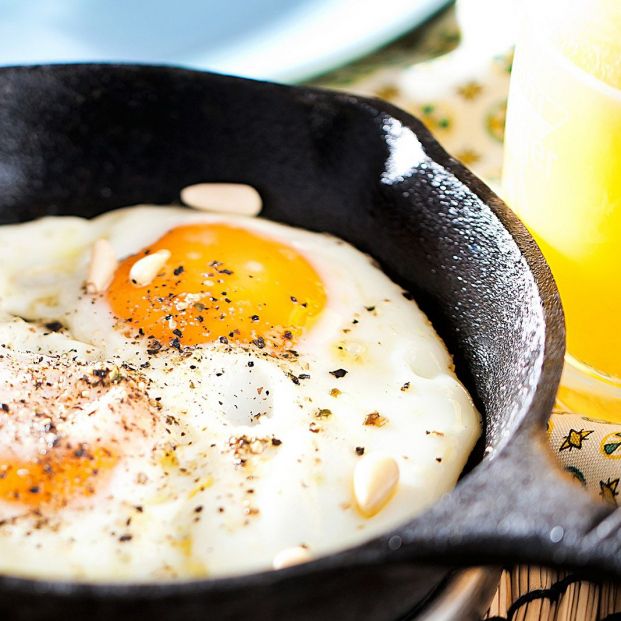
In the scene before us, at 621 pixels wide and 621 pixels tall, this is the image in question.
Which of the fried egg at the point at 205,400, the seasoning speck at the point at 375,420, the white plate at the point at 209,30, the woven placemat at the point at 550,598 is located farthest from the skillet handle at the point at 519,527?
the white plate at the point at 209,30

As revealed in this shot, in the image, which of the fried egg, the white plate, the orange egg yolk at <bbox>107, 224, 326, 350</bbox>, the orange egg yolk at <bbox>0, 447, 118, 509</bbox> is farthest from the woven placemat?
the white plate

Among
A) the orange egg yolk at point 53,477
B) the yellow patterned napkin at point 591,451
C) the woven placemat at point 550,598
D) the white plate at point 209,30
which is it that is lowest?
the woven placemat at point 550,598

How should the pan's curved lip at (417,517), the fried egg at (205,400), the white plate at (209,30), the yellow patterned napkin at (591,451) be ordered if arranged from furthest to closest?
the white plate at (209,30) → the yellow patterned napkin at (591,451) → the fried egg at (205,400) → the pan's curved lip at (417,517)

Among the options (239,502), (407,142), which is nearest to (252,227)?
(407,142)

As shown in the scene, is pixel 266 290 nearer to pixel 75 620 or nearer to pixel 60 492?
pixel 60 492

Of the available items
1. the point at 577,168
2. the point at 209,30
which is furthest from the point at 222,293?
the point at 209,30

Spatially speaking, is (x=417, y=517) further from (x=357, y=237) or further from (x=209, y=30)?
(x=209, y=30)

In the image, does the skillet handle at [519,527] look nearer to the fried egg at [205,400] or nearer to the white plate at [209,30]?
the fried egg at [205,400]
